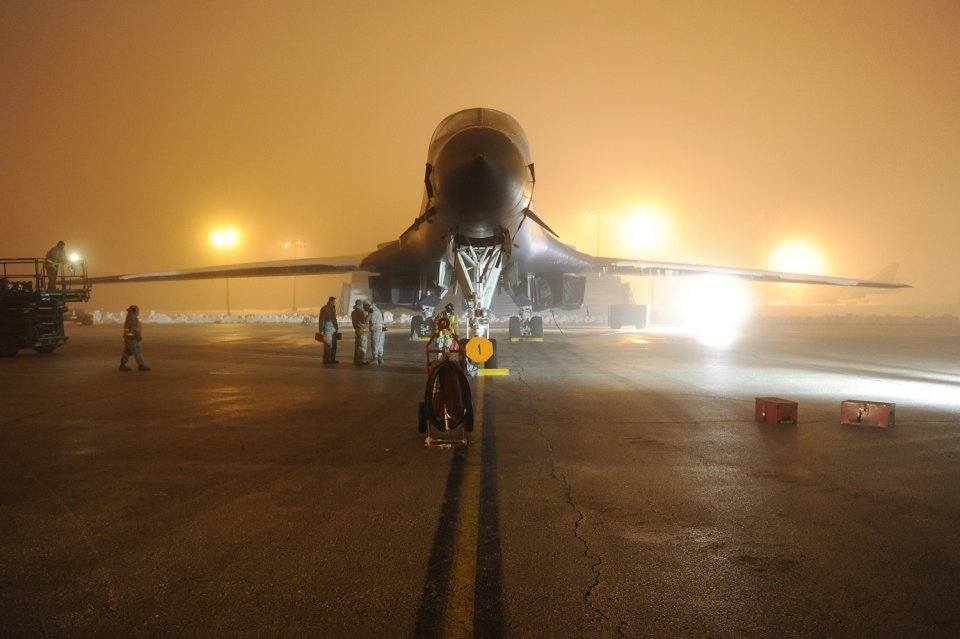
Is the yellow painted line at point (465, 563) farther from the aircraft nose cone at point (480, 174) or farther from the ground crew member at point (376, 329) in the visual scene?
the ground crew member at point (376, 329)

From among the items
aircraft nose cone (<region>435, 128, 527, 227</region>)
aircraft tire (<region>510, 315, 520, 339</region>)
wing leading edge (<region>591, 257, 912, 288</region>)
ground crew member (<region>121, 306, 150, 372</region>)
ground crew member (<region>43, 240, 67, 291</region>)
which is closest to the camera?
aircraft nose cone (<region>435, 128, 527, 227</region>)

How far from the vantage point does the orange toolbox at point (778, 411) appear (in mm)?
7598

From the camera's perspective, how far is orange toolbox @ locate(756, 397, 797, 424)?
7598mm

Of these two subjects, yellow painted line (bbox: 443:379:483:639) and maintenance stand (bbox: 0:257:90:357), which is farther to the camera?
maintenance stand (bbox: 0:257:90:357)

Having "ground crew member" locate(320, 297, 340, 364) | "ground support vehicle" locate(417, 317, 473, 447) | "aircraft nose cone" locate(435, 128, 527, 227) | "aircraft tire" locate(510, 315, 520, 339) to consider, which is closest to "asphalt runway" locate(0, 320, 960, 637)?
"ground support vehicle" locate(417, 317, 473, 447)

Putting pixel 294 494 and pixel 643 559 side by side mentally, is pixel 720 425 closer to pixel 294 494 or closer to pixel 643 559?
pixel 643 559

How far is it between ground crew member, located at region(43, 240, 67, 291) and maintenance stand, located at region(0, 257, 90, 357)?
0.06 m


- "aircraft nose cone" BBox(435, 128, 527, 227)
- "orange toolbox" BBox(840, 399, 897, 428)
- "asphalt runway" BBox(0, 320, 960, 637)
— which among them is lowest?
"asphalt runway" BBox(0, 320, 960, 637)

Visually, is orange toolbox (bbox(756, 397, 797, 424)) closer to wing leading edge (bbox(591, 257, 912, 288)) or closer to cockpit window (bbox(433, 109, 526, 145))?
cockpit window (bbox(433, 109, 526, 145))

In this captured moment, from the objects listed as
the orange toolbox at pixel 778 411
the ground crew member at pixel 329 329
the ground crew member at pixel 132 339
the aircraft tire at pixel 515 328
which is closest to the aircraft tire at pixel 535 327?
the aircraft tire at pixel 515 328

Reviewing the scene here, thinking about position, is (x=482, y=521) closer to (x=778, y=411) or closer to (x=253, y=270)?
(x=778, y=411)

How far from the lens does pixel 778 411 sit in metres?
7.62

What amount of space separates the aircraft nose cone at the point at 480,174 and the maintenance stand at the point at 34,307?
14020 millimetres

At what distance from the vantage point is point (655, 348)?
1966 cm
